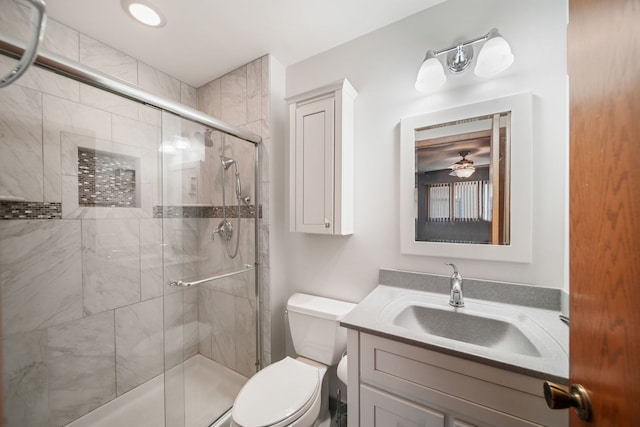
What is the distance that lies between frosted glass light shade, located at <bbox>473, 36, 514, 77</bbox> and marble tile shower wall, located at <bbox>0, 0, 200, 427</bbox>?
5.53 feet

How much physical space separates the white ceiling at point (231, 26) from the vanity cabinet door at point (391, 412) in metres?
1.90

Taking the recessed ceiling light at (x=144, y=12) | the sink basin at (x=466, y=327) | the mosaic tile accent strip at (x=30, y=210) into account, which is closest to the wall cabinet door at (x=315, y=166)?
the sink basin at (x=466, y=327)

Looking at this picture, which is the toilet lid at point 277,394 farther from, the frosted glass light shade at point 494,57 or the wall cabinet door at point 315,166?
Result: the frosted glass light shade at point 494,57

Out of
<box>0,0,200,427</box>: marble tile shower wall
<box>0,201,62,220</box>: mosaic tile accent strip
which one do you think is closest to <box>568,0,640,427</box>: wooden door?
<box>0,0,200,427</box>: marble tile shower wall

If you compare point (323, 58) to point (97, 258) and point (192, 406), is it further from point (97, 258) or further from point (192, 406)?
point (192, 406)

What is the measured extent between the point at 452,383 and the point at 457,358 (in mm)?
91

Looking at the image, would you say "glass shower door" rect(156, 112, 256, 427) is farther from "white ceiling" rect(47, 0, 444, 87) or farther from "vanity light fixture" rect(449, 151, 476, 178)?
"vanity light fixture" rect(449, 151, 476, 178)

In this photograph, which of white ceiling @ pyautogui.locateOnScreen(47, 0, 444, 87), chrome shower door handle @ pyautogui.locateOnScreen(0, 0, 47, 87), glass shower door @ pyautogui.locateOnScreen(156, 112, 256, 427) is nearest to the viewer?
chrome shower door handle @ pyautogui.locateOnScreen(0, 0, 47, 87)

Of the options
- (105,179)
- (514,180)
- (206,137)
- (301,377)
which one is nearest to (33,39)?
(206,137)

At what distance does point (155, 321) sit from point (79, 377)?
1.39 feet

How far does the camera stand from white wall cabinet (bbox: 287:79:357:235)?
137cm

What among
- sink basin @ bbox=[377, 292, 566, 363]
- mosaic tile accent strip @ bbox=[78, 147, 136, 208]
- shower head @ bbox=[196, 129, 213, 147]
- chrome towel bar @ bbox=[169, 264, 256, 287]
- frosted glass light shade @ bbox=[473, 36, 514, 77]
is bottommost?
sink basin @ bbox=[377, 292, 566, 363]

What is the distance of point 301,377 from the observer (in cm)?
122

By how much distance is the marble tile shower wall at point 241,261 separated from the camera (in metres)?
1.52
